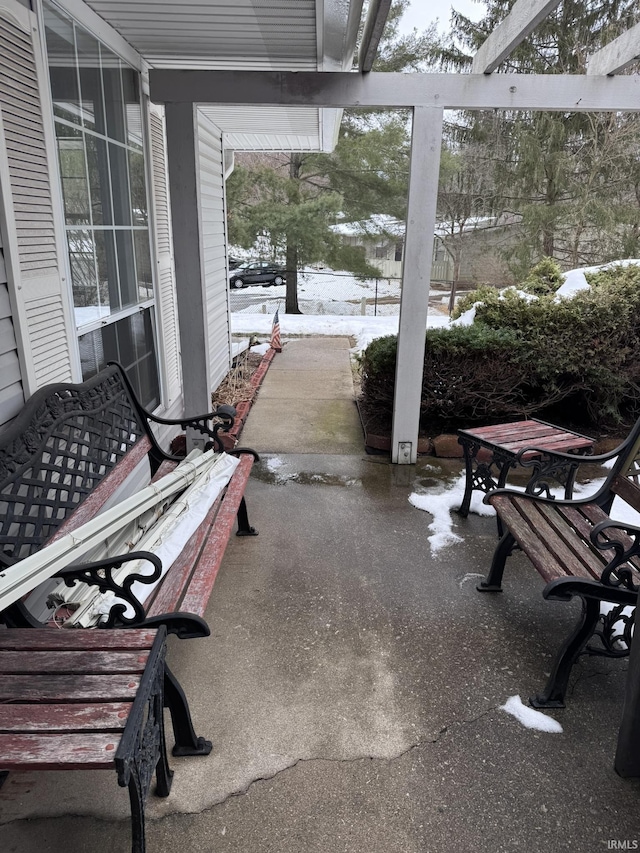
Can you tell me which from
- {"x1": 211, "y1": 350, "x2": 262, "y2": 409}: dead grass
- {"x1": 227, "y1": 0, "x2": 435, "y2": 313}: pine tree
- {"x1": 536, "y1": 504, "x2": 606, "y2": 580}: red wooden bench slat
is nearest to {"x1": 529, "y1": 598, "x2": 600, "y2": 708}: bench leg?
{"x1": 536, "y1": 504, "x2": 606, "y2": 580}: red wooden bench slat

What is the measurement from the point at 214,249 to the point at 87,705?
5.86m

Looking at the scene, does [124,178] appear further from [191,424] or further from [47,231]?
[191,424]

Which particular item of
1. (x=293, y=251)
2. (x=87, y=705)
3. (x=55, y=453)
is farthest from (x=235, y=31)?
(x=293, y=251)

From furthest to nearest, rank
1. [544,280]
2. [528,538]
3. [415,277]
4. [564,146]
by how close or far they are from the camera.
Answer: [564,146] → [544,280] → [415,277] → [528,538]

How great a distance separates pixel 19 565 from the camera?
71.3 inches

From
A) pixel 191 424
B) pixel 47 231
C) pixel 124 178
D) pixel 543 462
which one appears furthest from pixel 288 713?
pixel 124 178

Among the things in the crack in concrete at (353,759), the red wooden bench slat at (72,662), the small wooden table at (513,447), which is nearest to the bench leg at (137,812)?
the red wooden bench slat at (72,662)

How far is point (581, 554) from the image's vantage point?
2.44 m

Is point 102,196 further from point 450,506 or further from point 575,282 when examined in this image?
point 575,282

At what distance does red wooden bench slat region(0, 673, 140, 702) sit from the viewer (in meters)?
1.55

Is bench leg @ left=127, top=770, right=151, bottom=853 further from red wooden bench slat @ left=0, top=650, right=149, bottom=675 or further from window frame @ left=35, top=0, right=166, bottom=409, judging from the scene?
window frame @ left=35, top=0, right=166, bottom=409

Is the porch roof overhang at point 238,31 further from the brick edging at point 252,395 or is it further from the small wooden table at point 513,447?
the brick edging at point 252,395

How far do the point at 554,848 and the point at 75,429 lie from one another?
235 cm

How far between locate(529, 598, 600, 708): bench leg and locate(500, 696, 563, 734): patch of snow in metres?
0.04
